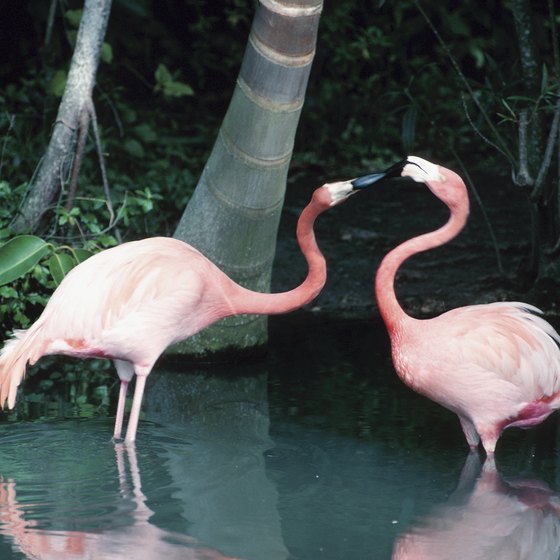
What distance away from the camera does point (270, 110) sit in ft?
17.3

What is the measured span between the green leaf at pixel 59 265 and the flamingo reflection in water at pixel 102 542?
1.84m

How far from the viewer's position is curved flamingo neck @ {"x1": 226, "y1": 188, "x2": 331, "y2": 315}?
14.7 ft

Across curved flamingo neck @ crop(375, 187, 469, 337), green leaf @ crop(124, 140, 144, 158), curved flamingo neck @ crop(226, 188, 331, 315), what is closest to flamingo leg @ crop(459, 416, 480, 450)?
curved flamingo neck @ crop(375, 187, 469, 337)

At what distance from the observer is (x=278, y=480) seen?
4004 mm

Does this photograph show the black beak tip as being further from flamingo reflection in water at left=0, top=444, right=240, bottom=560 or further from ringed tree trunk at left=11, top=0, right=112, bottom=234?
ringed tree trunk at left=11, top=0, right=112, bottom=234

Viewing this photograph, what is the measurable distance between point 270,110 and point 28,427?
1.89 meters

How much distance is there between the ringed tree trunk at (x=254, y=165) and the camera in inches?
203

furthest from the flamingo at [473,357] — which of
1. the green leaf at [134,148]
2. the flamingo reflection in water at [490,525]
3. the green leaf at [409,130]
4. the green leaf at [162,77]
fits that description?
the green leaf at [162,77]

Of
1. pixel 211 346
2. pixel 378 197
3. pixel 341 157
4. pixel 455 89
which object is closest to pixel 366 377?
pixel 211 346

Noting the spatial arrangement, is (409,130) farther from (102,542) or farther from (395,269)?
(102,542)

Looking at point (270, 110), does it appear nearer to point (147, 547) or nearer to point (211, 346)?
point (211, 346)

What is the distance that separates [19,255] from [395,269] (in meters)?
1.84

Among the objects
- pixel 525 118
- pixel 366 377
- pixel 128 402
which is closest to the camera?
pixel 128 402

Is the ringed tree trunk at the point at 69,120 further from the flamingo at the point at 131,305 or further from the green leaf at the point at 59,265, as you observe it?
the flamingo at the point at 131,305
